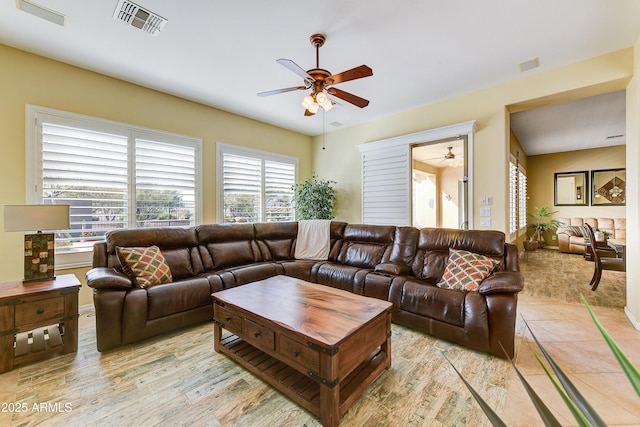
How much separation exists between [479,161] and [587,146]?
221 inches

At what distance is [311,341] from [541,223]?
8.67m

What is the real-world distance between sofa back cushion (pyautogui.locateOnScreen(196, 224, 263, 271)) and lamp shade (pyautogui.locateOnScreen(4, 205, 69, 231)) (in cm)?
142

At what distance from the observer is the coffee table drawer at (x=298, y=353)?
5.60ft

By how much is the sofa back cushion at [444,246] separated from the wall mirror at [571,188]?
6546 millimetres

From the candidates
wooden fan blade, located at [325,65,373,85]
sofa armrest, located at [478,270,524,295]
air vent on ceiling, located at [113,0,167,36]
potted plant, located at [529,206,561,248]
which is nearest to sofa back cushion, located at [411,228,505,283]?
sofa armrest, located at [478,270,524,295]

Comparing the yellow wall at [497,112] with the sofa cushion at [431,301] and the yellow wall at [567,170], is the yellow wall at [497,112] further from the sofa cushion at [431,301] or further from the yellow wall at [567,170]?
the yellow wall at [567,170]

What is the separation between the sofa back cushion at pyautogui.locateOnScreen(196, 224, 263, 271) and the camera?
3.70 meters

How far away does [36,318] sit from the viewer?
7.41ft

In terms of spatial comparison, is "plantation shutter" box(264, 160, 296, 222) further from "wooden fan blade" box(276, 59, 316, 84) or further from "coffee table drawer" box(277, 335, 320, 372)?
"coffee table drawer" box(277, 335, 320, 372)

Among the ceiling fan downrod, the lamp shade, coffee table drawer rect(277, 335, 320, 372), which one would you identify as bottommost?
coffee table drawer rect(277, 335, 320, 372)

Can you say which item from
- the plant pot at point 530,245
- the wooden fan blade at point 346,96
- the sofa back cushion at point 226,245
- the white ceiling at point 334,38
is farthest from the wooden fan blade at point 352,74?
the plant pot at point 530,245

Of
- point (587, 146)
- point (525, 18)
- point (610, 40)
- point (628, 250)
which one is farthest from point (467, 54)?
point (587, 146)

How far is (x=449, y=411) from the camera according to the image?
174 centimetres

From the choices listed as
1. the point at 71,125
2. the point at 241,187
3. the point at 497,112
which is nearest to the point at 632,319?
the point at 497,112
